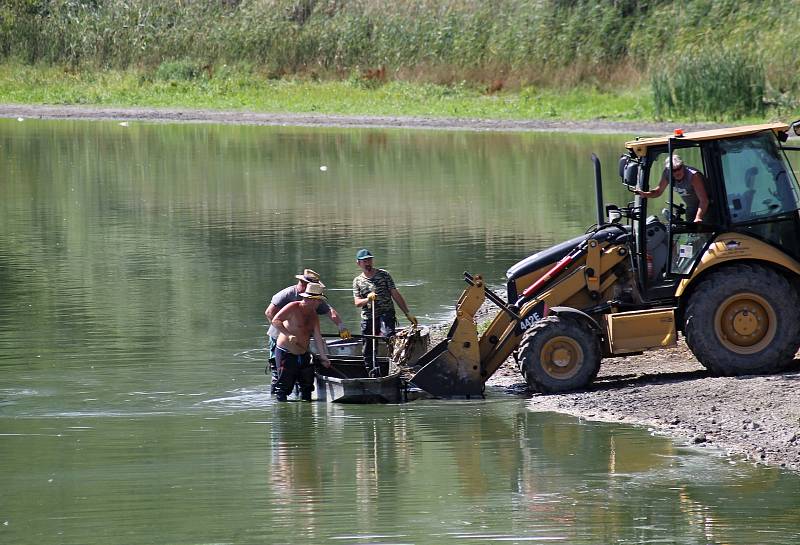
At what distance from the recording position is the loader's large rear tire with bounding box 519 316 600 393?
14648 mm

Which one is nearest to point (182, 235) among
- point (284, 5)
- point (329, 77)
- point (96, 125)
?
point (96, 125)

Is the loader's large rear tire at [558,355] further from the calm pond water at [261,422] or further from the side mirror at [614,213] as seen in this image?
the side mirror at [614,213]

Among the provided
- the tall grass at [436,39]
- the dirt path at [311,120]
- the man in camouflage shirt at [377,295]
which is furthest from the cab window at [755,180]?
the tall grass at [436,39]

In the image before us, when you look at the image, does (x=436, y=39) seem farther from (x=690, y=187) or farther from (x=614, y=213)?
(x=690, y=187)

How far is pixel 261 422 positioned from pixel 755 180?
16.7 feet

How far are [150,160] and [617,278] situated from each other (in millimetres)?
26899

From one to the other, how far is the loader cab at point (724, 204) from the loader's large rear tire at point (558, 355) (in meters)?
0.81

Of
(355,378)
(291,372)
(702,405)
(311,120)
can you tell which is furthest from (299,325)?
(311,120)

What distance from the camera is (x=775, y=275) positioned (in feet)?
48.3

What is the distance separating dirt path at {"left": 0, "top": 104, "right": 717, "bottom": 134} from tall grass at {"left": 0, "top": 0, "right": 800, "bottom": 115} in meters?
1.78

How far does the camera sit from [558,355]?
1481cm

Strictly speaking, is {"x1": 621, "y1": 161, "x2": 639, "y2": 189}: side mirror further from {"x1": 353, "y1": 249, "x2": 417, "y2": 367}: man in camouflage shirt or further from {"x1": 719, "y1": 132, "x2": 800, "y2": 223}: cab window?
{"x1": 353, "y1": 249, "x2": 417, "y2": 367}: man in camouflage shirt

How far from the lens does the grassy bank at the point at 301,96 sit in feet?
162

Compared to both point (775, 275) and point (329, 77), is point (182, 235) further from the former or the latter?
point (329, 77)
